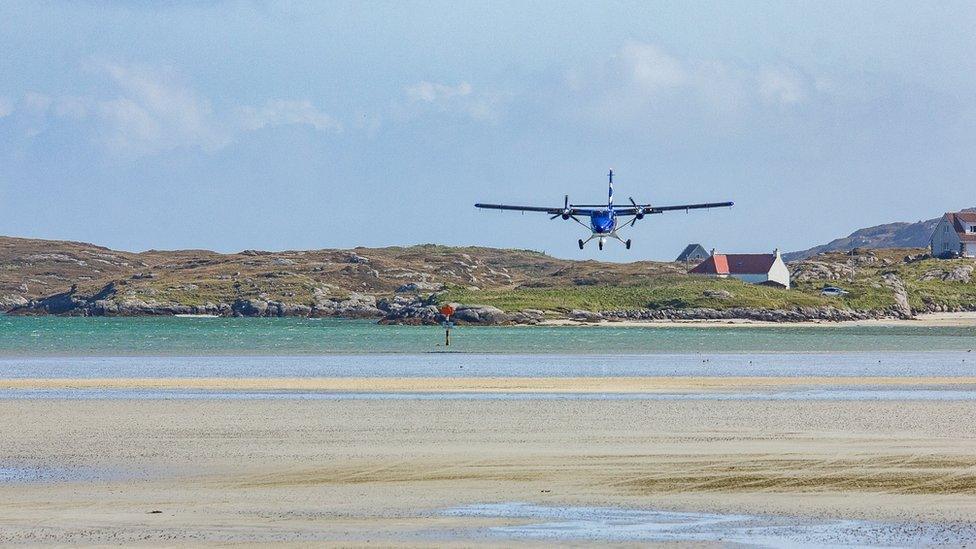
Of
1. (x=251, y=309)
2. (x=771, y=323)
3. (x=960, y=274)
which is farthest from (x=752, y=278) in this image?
(x=251, y=309)

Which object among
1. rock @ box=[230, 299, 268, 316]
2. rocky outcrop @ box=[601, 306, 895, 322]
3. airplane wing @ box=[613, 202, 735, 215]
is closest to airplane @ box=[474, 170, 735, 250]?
airplane wing @ box=[613, 202, 735, 215]

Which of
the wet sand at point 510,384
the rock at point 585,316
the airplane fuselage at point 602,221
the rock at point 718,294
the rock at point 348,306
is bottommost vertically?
the wet sand at point 510,384

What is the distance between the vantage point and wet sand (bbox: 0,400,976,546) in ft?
55.4

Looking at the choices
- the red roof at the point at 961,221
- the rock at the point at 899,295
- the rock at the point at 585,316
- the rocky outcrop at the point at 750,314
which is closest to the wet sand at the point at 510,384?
the rock at the point at 585,316

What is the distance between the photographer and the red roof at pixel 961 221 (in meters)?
171

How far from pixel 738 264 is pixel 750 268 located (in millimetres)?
2975

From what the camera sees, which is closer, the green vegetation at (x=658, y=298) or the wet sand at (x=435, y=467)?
the wet sand at (x=435, y=467)

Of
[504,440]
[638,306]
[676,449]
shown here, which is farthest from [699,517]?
[638,306]

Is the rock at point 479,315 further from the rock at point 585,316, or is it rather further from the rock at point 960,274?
the rock at point 960,274

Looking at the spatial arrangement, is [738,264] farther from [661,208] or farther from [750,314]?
[661,208]

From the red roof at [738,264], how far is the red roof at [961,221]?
24.5m

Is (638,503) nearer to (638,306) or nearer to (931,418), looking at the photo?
(931,418)

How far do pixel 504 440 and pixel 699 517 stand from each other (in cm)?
840

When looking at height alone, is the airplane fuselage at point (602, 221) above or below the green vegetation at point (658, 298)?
above
